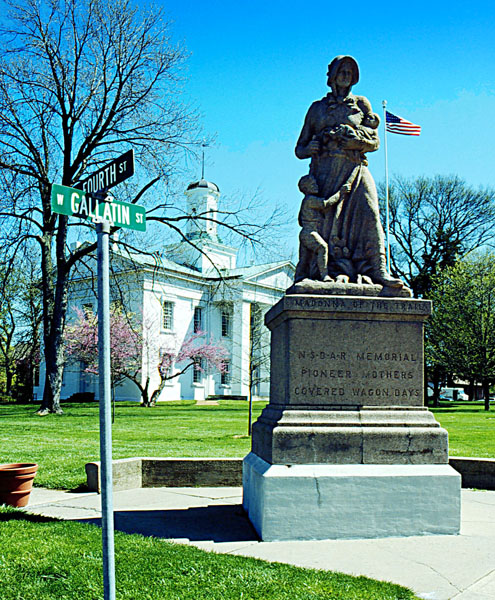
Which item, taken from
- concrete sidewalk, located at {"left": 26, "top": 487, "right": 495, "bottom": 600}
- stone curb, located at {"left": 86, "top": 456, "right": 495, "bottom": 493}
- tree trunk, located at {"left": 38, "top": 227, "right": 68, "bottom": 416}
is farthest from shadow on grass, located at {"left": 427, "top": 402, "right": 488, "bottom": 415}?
concrete sidewalk, located at {"left": 26, "top": 487, "right": 495, "bottom": 600}

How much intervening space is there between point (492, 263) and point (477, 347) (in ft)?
19.5

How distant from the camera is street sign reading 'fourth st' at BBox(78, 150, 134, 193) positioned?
3666 millimetres

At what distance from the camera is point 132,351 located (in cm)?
4106

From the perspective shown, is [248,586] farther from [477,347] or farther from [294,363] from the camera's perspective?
[477,347]

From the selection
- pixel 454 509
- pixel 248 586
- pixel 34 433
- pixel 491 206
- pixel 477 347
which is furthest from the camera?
pixel 491 206

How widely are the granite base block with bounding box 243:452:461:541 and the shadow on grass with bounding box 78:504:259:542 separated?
319mm

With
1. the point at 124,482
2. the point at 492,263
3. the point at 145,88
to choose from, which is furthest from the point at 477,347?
the point at 124,482

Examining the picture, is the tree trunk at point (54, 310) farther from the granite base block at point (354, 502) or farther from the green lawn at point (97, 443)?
the granite base block at point (354, 502)

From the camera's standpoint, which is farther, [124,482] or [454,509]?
[124,482]

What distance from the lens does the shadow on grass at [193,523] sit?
605 cm

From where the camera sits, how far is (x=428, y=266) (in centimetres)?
4816

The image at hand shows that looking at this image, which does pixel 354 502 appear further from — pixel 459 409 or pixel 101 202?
pixel 459 409

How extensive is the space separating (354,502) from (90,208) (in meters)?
3.83

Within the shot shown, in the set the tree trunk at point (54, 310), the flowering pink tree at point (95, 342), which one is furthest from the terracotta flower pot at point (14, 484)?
the flowering pink tree at point (95, 342)
